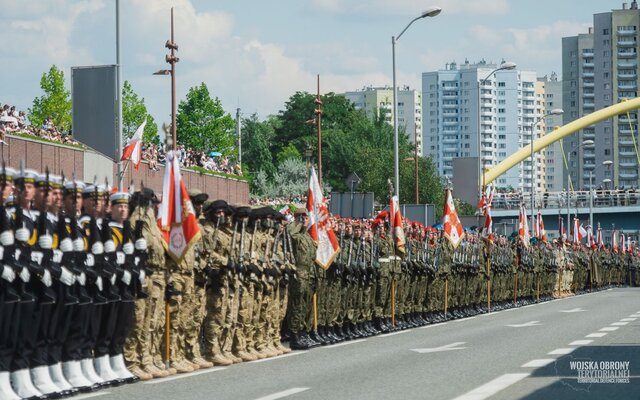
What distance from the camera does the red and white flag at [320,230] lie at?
2144 cm

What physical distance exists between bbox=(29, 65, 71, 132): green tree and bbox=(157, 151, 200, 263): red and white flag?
2667 inches

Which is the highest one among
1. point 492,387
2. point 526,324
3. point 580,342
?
point 492,387

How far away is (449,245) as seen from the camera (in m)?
31.9

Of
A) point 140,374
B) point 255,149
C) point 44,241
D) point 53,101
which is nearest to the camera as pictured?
point 44,241

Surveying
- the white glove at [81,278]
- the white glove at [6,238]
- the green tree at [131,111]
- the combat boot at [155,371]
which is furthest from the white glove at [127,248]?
the green tree at [131,111]

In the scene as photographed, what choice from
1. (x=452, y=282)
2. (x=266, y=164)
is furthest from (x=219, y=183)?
(x=266, y=164)

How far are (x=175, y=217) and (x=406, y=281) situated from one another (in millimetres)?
11876

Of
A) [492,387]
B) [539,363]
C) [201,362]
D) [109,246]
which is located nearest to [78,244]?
[109,246]

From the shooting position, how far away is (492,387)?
524 inches

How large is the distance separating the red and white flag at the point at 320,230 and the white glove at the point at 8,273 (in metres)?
9.52

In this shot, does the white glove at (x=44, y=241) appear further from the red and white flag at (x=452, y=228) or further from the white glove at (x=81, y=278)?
the red and white flag at (x=452, y=228)

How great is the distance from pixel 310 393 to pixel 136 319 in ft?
8.44

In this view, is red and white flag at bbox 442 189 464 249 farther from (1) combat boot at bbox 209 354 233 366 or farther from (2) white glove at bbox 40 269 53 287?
(2) white glove at bbox 40 269 53 287

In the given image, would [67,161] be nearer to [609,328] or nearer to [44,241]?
[609,328]
